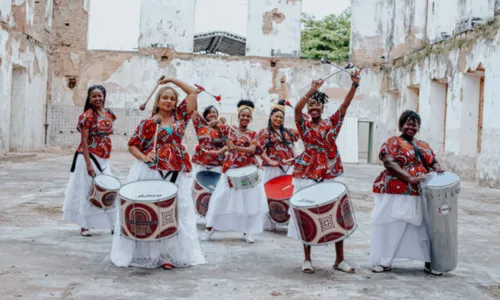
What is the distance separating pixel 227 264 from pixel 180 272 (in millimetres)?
513

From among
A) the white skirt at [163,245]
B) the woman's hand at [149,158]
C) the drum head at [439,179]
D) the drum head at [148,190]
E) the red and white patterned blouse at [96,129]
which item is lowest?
the white skirt at [163,245]

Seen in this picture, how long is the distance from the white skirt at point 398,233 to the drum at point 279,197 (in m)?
1.90

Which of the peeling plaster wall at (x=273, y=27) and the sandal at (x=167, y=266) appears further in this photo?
the peeling plaster wall at (x=273, y=27)

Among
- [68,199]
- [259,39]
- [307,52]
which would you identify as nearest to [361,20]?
[259,39]

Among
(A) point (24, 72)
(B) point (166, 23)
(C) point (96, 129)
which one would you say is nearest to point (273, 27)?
(B) point (166, 23)

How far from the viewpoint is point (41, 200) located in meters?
9.18

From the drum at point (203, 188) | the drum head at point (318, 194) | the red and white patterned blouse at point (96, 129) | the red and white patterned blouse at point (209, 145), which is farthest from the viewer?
the red and white patterned blouse at point (209, 145)

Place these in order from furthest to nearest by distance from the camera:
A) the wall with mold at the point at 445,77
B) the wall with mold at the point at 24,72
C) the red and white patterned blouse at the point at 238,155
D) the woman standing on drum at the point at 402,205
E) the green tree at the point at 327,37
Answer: the green tree at the point at 327,37
the wall with mold at the point at 24,72
the wall with mold at the point at 445,77
the red and white patterned blouse at the point at 238,155
the woman standing on drum at the point at 402,205

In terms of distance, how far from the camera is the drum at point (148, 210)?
4754 mm

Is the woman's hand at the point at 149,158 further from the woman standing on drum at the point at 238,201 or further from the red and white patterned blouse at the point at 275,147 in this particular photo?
the red and white patterned blouse at the point at 275,147

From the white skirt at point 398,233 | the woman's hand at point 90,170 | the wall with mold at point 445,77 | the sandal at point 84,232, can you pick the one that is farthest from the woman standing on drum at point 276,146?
the wall with mold at point 445,77

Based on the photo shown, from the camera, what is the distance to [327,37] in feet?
125

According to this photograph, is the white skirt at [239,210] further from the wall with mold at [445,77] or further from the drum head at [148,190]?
the wall with mold at [445,77]

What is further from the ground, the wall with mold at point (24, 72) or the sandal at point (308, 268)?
the wall with mold at point (24, 72)
